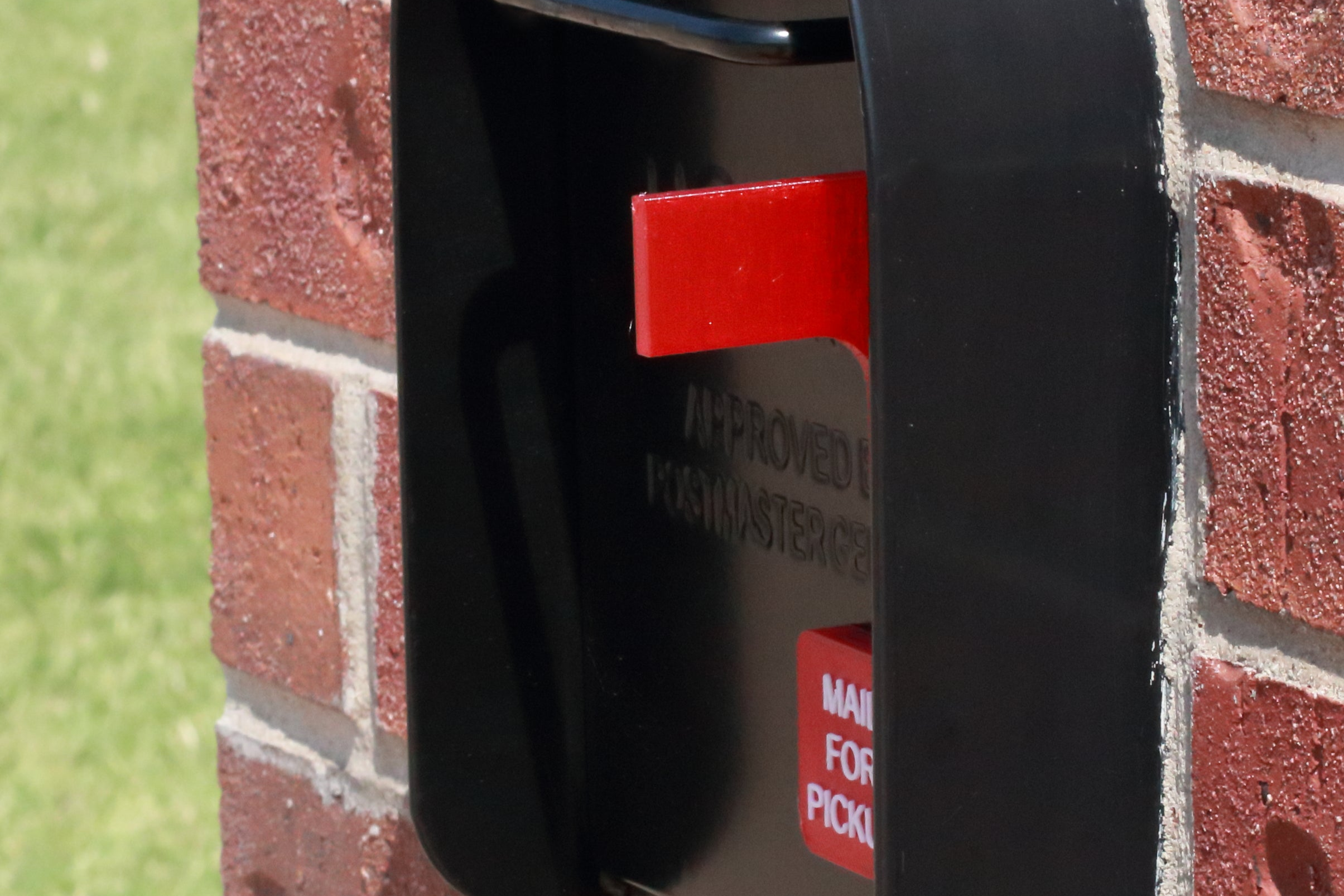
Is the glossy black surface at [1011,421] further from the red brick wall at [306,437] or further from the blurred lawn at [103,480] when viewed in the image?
the blurred lawn at [103,480]

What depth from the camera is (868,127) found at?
49cm

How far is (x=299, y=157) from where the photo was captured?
893 millimetres

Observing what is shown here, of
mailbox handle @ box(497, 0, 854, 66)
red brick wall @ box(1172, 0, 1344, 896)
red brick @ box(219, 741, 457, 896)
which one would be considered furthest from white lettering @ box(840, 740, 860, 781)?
red brick @ box(219, 741, 457, 896)

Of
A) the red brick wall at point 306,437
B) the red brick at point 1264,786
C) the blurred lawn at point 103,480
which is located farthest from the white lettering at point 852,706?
the blurred lawn at point 103,480

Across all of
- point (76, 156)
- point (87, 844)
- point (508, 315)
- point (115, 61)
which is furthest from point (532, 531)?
point (115, 61)

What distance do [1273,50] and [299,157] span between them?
0.51 metres

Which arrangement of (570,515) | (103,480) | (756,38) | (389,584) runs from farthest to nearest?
1. (103,480)
2. (389,584)
3. (570,515)
4. (756,38)

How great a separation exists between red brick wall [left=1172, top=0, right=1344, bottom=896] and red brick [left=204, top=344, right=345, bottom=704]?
1.56 feet

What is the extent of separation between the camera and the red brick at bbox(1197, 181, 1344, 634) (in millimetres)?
533

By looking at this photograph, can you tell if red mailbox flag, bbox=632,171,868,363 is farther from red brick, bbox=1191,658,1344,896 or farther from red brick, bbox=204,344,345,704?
red brick, bbox=204,344,345,704

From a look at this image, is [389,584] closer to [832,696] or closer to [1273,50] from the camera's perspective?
[832,696]

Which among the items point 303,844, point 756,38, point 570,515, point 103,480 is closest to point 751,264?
point 756,38

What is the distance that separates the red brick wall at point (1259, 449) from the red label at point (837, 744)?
10cm

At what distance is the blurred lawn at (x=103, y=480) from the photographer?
217 cm
